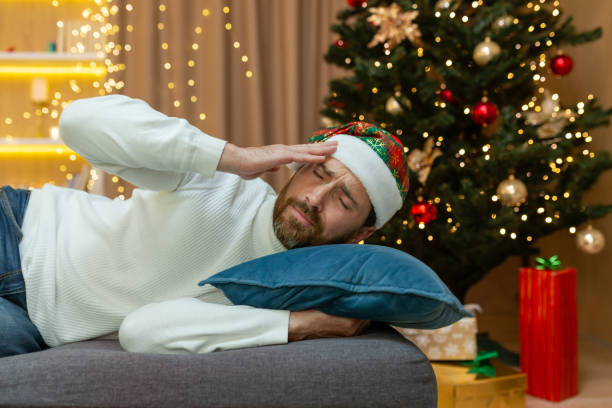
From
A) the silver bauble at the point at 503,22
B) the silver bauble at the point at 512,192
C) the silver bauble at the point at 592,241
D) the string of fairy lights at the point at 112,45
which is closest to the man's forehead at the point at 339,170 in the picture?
the silver bauble at the point at 512,192

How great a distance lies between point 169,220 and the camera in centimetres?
117

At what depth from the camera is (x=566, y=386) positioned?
74.8 inches

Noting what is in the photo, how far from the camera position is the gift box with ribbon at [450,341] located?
1701 mm

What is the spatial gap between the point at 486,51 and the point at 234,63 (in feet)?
5.04

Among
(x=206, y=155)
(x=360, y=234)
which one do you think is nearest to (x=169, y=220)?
(x=206, y=155)

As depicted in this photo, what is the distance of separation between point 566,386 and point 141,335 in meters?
1.57

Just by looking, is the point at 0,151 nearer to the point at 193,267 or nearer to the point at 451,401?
the point at 193,267

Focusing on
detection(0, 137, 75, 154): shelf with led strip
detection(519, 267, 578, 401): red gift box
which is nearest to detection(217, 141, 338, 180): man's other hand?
detection(519, 267, 578, 401): red gift box

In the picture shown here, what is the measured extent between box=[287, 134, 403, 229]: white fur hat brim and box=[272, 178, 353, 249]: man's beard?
0.45 ft

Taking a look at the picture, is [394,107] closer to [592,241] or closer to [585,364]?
[592,241]

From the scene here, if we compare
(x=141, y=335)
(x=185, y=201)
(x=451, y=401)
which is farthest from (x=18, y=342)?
(x=451, y=401)

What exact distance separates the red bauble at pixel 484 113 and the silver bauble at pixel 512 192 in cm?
24

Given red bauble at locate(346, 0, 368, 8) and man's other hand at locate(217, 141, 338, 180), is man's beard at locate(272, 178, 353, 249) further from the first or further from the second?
red bauble at locate(346, 0, 368, 8)

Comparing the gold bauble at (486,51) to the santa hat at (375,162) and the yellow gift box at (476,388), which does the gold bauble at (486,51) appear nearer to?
the santa hat at (375,162)
